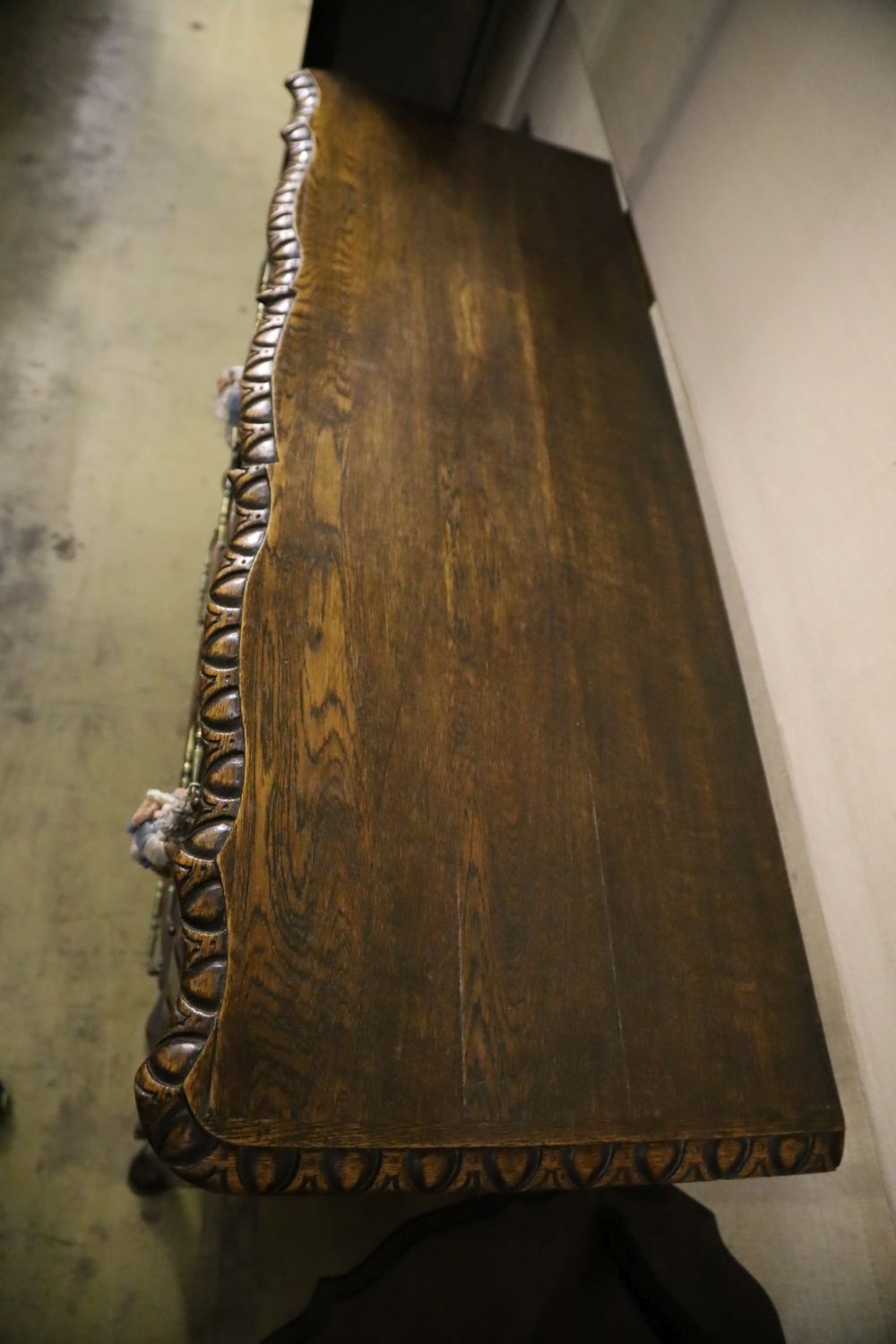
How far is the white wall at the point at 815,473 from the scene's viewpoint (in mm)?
907

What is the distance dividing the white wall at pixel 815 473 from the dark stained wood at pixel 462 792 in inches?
3.1

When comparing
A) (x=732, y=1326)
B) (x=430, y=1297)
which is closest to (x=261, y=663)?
(x=430, y=1297)

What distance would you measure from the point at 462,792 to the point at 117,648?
3.99ft

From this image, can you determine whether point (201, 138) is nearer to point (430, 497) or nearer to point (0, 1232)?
point (430, 497)

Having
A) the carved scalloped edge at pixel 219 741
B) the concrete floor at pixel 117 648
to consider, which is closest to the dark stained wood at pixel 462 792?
the carved scalloped edge at pixel 219 741

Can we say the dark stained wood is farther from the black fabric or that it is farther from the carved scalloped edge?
the black fabric

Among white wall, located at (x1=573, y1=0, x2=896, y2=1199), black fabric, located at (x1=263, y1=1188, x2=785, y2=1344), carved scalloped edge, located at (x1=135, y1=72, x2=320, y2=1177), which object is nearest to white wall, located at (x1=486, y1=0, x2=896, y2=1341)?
white wall, located at (x1=573, y1=0, x2=896, y2=1199)

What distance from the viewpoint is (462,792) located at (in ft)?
2.75

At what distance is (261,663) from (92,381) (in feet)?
5.46

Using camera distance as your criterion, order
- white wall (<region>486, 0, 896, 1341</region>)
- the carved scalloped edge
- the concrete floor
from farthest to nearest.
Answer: the concrete floor
white wall (<region>486, 0, 896, 1341</region>)
the carved scalloped edge

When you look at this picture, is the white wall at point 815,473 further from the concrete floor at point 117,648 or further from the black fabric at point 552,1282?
the black fabric at point 552,1282

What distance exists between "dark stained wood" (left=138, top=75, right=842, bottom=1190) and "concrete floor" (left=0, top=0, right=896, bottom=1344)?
27 centimetres

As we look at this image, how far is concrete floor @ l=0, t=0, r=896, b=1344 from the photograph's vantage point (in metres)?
1.19

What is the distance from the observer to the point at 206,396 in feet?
7.17
